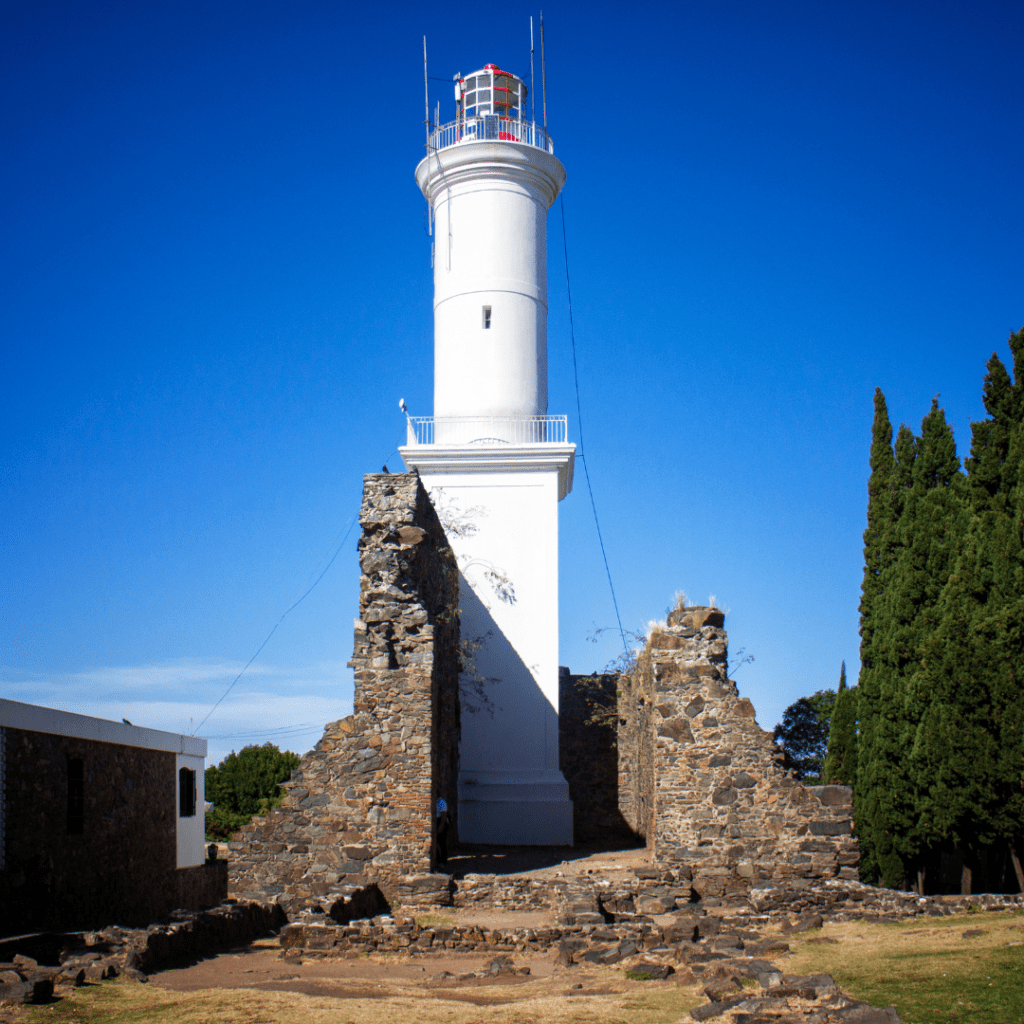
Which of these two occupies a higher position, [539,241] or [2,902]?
[539,241]

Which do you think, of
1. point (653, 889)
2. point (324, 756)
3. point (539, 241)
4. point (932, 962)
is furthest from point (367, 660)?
point (539, 241)

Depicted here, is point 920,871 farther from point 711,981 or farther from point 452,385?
point 452,385

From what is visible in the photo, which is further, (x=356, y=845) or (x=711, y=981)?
(x=356, y=845)

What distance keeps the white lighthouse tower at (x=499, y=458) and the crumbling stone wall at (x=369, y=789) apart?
5.30 meters

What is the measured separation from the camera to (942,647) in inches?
566

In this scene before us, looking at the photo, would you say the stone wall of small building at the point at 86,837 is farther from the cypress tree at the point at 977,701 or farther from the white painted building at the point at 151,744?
the cypress tree at the point at 977,701

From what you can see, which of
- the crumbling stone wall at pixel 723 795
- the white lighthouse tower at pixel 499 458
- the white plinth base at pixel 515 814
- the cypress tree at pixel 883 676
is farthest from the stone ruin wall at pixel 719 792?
the white lighthouse tower at pixel 499 458

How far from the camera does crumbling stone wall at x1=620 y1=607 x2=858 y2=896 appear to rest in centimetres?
1205

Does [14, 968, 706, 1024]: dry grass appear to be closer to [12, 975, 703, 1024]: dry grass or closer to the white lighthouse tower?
[12, 975, 703, 1024]: dry grass

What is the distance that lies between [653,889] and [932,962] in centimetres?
394

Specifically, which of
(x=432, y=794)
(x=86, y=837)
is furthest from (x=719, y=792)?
(x=86, y=837)

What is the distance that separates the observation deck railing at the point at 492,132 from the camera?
22156mm

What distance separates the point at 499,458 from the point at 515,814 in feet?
21.5

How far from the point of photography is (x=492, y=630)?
19.0m
